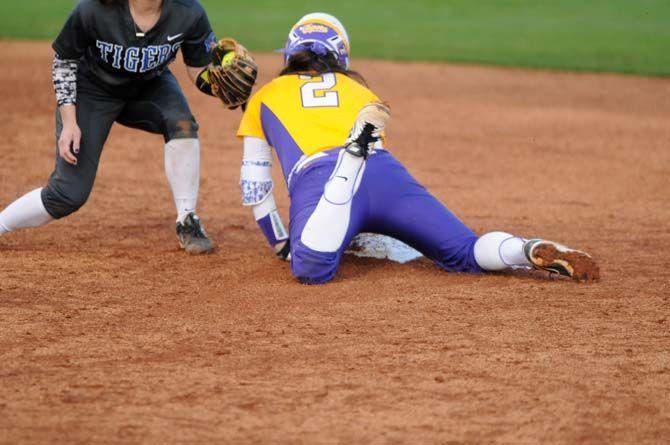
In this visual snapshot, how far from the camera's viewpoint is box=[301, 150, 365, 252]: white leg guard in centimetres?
471

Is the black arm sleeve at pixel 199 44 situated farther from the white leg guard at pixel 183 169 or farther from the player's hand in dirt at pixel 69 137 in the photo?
the player's hand in dirt at pixel 69 137

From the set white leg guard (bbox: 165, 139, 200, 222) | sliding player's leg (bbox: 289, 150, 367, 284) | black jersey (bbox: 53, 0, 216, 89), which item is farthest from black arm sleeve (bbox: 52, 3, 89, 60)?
sliding player's leg (bbox: 289, 150, 367, 284)

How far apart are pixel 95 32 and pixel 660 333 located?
303 centimetres

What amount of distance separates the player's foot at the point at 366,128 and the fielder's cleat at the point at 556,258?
34.3 inches

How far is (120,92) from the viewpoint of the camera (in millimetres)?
5465

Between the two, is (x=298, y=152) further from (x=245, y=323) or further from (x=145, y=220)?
(x=145, y=220)

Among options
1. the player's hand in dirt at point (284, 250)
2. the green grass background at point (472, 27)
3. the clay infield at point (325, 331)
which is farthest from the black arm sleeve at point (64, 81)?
the green grass background at point (472, 27)

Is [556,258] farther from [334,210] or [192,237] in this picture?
[192,237]

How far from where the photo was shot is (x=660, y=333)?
4254 millimetres

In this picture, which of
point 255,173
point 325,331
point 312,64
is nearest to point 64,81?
point 255,173

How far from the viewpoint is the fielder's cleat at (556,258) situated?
4715 millimetres

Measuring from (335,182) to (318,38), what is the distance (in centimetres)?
95

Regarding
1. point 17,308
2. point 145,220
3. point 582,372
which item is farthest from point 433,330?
point 145,220

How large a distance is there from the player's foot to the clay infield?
662 mm
